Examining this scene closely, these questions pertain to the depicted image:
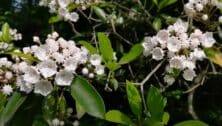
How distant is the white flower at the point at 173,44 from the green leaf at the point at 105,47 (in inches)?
9.4

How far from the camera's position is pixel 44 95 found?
1756 millimetres

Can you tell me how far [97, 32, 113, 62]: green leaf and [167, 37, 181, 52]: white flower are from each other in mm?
238

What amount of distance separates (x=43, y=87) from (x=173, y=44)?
1.43ft

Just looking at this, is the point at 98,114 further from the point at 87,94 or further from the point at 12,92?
the point at 12,92

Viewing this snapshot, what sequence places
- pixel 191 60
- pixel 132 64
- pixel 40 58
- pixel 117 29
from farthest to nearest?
pixel 117 29 < pixel 132 64 < pixel 191 60 < pixel 40 58

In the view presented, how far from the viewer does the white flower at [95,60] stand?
6.36 ft

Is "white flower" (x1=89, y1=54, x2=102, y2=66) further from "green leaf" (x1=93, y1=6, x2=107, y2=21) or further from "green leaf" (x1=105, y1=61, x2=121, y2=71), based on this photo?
"green leaf" (x1=93, y1=6, x2=107, y2=21)

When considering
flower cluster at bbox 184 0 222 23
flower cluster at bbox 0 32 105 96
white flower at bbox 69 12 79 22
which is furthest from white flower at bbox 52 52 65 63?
white flower at bbox 69 12 79 22

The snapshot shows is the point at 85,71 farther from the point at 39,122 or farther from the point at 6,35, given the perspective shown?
the point at 6,35

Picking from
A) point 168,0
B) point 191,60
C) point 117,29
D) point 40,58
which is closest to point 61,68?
point 40,58

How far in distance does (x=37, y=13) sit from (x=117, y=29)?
92 cm

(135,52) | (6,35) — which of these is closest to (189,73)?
(135,52)

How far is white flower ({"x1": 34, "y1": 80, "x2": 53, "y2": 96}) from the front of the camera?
5.64 feet

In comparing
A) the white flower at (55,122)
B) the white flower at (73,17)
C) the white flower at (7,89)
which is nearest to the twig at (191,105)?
the white flower at (73,17)
